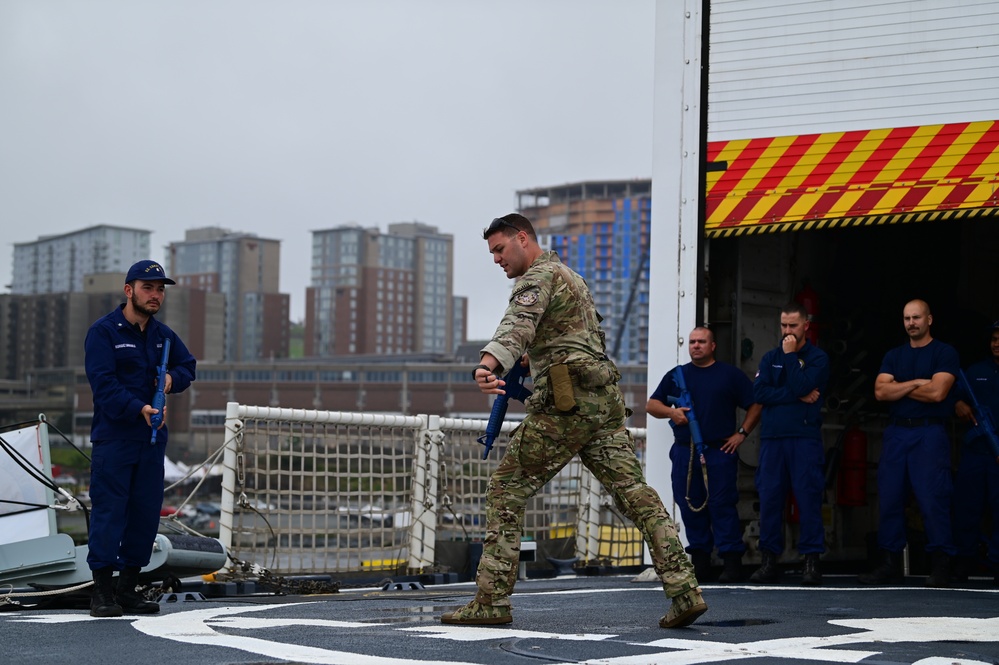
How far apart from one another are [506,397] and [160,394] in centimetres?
185

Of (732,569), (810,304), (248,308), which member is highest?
(248,308)

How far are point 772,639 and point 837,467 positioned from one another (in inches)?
193

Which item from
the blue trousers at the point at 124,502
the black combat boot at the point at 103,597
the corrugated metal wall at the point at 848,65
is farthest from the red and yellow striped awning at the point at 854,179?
the black combat boot at the point at 103,597

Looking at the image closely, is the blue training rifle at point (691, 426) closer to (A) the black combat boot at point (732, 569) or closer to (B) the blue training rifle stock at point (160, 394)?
(A) the black combat boot at point (732, 569)

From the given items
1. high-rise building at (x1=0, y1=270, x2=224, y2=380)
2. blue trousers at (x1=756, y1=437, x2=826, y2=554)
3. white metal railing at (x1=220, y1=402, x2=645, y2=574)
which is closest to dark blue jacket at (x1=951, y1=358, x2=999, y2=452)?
blue trousers at (x1=756, y1=437, x2=826, y2=554)

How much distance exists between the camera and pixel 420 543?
9867 mm

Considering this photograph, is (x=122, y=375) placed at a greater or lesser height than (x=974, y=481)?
greater

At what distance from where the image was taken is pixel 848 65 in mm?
8211

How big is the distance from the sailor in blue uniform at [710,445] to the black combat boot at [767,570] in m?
0.12

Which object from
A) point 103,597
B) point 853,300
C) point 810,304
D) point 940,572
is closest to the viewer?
point 103,597

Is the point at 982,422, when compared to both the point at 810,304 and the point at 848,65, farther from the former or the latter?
the point at 848,65

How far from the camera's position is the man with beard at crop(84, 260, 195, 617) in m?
6.19

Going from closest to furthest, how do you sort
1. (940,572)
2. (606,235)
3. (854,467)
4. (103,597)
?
(103,597) < (940,572) < (854,467) < (606,235)

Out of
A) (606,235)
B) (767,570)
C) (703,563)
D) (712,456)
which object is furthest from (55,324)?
(767,570)
